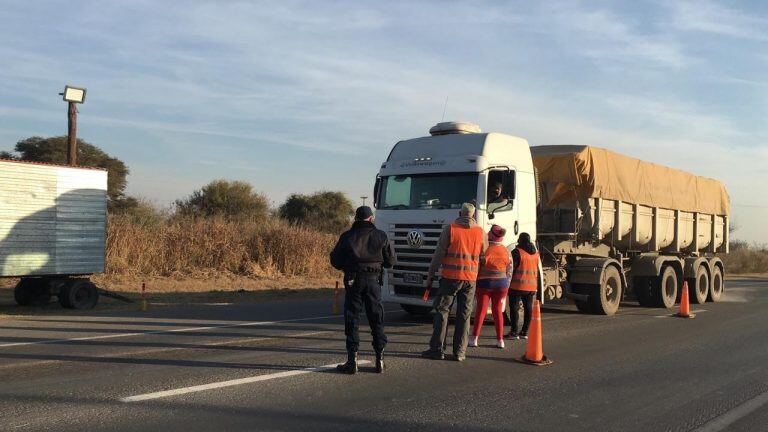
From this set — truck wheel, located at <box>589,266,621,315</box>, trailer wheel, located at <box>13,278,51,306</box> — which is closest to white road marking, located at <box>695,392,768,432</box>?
truck wheel, located at <box>589,266,621,315</box>

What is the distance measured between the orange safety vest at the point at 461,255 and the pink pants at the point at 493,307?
3.57ft

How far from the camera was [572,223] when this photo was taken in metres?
13.6

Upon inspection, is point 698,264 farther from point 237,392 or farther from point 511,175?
point 237,392

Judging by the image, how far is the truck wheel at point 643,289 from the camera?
1627 cm

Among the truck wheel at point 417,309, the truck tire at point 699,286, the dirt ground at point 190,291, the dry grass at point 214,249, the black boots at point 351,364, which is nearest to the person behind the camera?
the black boots at point 351,364

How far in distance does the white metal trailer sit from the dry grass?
7.38 metres

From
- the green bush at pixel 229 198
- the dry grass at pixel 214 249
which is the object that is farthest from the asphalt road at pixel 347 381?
the green bush at pixel 229 198

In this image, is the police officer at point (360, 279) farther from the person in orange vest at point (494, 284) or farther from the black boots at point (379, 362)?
the person in orange vest at point (494, 284)

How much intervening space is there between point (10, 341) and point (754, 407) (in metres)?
9.28

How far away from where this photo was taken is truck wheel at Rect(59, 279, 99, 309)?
570 inches

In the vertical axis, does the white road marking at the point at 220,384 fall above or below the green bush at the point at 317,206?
below

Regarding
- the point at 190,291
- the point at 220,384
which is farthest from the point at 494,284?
the point at 190,291

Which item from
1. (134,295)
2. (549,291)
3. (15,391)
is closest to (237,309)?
(134,295)

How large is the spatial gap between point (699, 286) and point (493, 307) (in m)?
10.7
